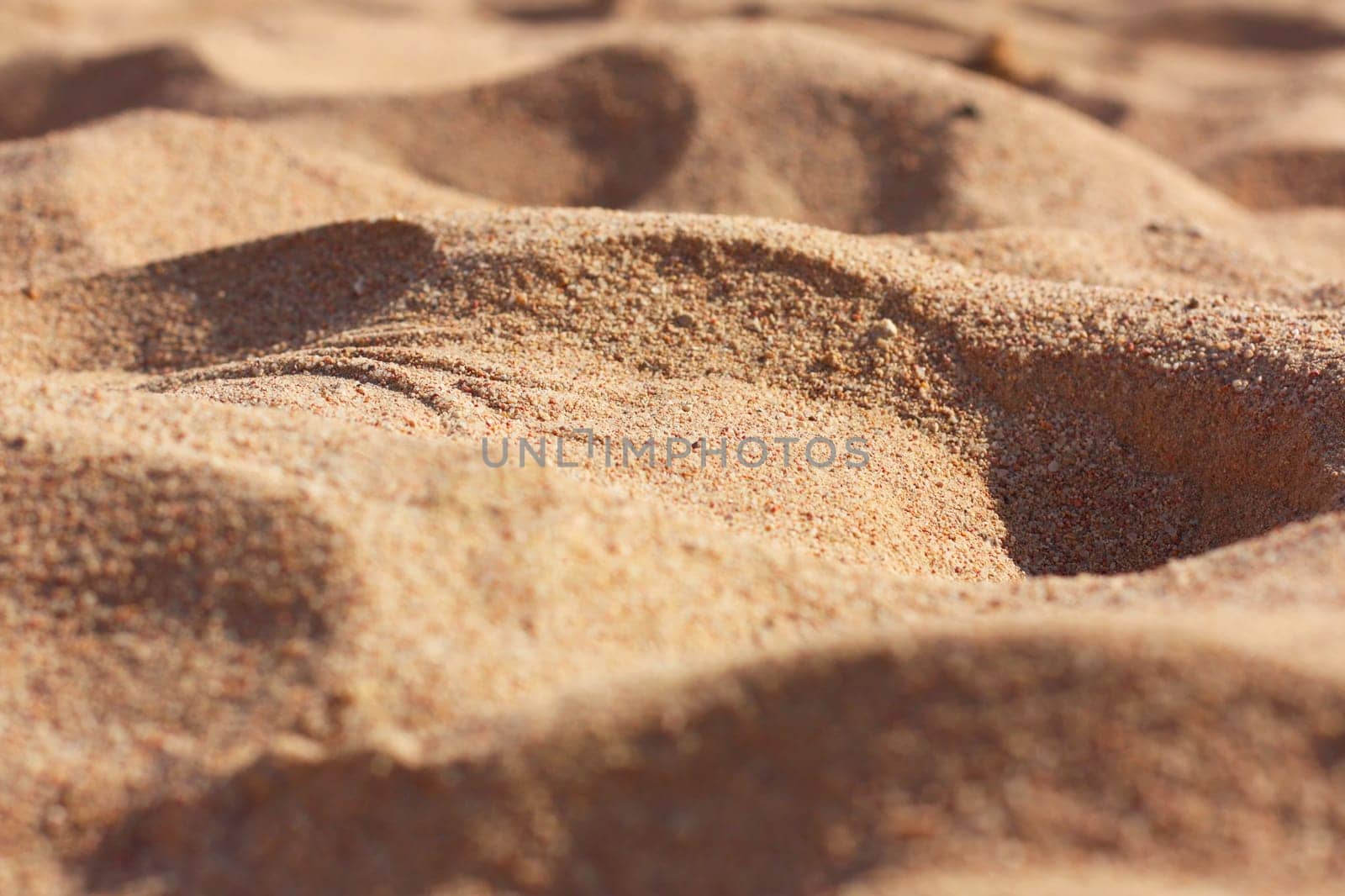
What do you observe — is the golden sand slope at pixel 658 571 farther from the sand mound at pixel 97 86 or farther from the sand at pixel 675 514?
the sand mound at pixel 97 86

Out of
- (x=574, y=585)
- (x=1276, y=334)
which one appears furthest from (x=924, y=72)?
(x=574, y=585)

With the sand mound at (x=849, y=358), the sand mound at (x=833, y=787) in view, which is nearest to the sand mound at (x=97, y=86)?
the sand mound at (x=849, y=358)

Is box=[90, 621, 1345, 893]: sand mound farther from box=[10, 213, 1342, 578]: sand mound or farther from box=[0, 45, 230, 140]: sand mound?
box=[0, 45, 230, 140]: sand mound

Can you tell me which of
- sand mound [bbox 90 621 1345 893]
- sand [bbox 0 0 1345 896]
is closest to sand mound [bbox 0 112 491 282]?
sand [bbox 0 0 1345 896]

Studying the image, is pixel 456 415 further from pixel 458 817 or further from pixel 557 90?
pixel 557 90

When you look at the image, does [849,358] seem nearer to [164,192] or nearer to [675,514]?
[675,514]

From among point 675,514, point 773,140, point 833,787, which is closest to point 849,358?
point 675,514
